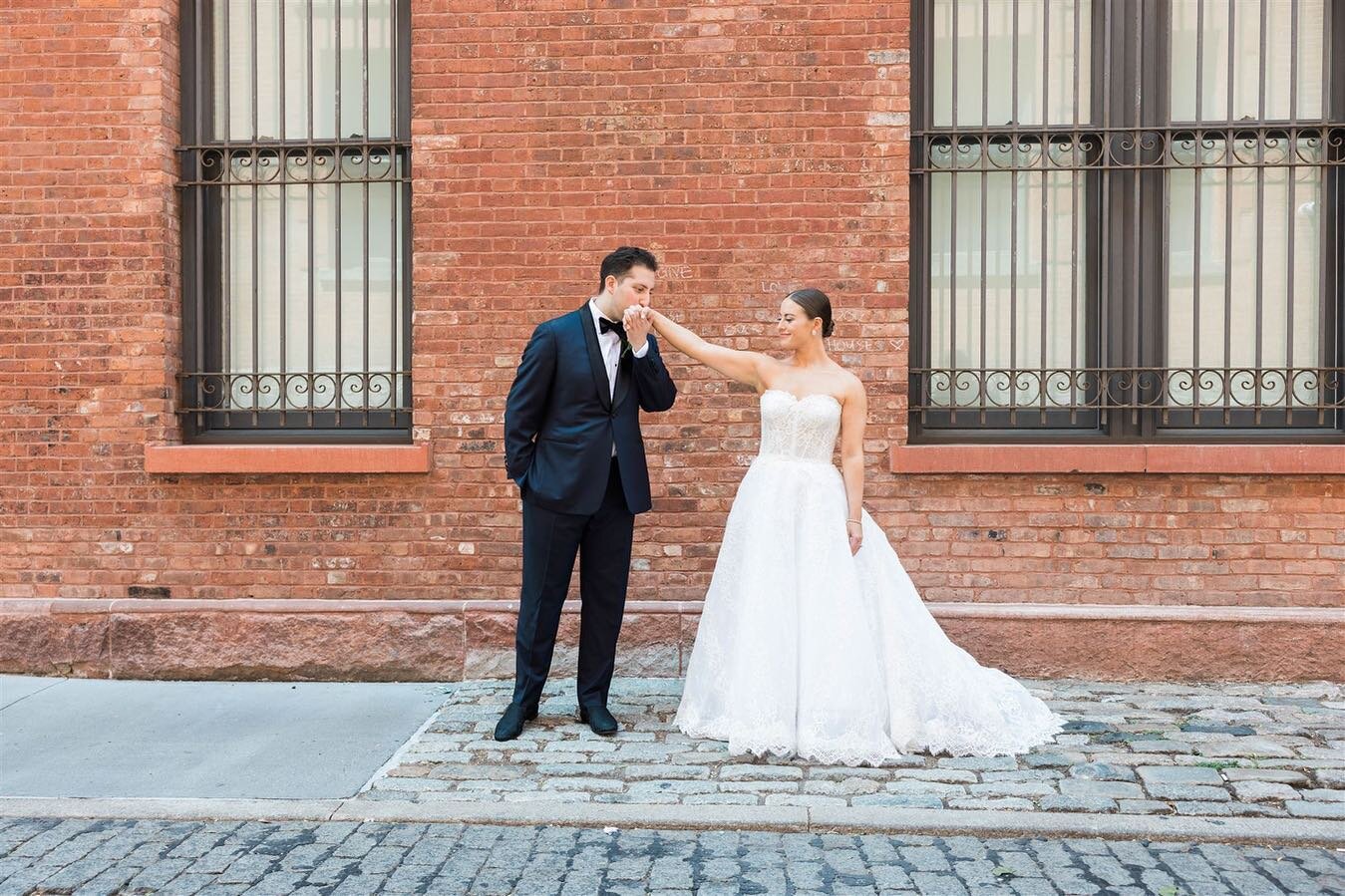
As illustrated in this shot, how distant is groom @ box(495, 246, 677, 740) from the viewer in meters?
5.30

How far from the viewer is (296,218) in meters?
6.98

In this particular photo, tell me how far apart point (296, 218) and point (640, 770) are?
12.9ft

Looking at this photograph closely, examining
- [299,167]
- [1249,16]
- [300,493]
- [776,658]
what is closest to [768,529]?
[776,658]

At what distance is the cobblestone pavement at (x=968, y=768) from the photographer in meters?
4.61

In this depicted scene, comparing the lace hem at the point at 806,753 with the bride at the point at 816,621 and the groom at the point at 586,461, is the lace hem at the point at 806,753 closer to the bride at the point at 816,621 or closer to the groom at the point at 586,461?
the bride at the point at 816,621

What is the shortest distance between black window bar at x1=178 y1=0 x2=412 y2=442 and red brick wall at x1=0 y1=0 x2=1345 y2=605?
0.23 m

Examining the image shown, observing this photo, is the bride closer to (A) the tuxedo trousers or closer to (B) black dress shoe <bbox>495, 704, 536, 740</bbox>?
(A) the tuxedo trousers

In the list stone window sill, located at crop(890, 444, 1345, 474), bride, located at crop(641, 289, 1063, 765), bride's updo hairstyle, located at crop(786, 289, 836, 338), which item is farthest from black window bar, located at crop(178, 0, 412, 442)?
stone window sill, located at crop(890, 444, 1345, 474)

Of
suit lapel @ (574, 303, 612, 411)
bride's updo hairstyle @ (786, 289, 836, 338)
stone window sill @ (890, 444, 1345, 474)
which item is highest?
bride's updo hairstyle @ (786, 289, 836, 338)

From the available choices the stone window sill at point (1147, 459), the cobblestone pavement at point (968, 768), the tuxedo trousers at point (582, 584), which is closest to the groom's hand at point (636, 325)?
the tuxedo trousers at point (582, 584)

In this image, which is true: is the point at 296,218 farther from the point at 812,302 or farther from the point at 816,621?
the point at 816,621

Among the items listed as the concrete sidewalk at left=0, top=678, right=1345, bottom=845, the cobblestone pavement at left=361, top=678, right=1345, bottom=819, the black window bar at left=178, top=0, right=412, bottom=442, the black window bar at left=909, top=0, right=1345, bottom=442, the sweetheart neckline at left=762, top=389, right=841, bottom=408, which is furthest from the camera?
the black window bar at left=178, top=0, right=412, bottom=442

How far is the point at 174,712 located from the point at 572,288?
2.97 meters

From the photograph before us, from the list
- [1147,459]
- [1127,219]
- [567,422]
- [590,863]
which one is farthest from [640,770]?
[1127,219]
